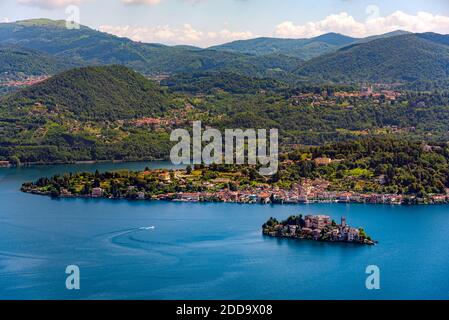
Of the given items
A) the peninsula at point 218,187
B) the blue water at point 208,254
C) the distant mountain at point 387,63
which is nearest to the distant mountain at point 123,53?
the distant mountain at point 387,63

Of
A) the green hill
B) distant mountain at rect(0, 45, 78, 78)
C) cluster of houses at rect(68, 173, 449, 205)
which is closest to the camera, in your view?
cluster of houses at rect(68, 173, 449, 205)

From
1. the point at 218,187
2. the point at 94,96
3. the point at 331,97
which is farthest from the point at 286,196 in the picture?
the point at 94,96

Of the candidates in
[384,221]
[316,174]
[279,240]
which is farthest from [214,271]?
[316,174]

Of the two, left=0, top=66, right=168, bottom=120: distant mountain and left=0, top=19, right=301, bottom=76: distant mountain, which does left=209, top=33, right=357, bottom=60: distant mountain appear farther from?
left=0, top=66, right=168, bottom=120: distant mountain

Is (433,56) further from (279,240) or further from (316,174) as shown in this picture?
(279,240)

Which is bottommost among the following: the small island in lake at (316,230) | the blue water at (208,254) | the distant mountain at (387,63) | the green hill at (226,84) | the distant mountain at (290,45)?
the blue water at (208,254)

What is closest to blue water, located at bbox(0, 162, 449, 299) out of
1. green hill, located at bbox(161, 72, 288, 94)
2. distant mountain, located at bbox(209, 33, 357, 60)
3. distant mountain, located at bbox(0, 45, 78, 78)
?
green hill, located at bbox(161, 72, 288, 94)

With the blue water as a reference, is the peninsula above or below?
above

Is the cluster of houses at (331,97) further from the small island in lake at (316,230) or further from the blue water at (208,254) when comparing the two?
the small island in lake at (316,230)
